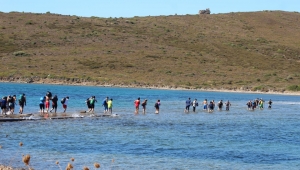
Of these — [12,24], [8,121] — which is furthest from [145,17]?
[8,121]

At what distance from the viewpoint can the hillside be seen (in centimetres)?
10288

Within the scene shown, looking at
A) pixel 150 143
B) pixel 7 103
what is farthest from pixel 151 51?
pixel 150 143

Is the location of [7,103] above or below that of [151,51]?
below

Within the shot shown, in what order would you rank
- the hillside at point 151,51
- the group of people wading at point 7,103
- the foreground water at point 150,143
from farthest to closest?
the hillside at point 151,51
the group of people wading at point 7,103
the foreground water at point 150,143

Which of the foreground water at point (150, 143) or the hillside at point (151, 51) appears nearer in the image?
the foreground water at point (150, 143)

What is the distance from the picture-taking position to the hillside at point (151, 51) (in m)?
103

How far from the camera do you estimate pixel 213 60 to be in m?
115

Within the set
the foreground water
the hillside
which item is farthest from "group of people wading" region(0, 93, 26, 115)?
the hillside

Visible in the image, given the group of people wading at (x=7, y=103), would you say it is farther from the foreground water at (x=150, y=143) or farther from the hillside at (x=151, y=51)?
the hillside at (x=151, y=51)

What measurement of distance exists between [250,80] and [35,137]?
265 feet

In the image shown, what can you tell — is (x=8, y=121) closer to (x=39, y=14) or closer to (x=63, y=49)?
(x=63, y=49)

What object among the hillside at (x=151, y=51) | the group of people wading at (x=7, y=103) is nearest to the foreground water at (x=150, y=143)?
the group of people wading at (x=7, y=103)

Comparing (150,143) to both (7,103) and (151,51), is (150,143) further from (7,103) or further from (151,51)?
(151,51)

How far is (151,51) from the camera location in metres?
116
